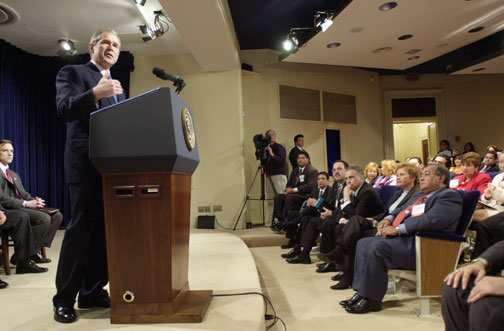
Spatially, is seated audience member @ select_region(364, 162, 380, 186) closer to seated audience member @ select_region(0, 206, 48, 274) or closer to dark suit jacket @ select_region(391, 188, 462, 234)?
dark suit jacket @ select_region(391, 188, 462, 234)

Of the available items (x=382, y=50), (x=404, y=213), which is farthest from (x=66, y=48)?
(x=404, y=213)

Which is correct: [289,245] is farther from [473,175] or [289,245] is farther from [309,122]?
[309,122]

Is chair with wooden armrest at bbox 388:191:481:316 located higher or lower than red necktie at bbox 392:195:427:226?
lower

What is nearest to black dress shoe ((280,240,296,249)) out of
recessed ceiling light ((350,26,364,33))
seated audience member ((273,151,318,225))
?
seated audience member ((273,151,318,225))

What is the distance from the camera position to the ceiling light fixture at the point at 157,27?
4.27m

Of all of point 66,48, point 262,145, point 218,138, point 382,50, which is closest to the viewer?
point 66,48

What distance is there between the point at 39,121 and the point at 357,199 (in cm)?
489

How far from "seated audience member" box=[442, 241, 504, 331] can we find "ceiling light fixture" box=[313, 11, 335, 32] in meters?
3.79

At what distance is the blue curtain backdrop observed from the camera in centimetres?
501

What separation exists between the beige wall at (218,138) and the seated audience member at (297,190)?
76 centimetres

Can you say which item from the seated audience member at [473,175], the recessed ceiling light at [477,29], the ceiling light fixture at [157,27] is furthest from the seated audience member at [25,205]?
the recessed ceiling light at [477,29]

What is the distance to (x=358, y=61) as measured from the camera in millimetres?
6137

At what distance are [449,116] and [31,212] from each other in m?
8.22

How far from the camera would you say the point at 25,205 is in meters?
3.03
